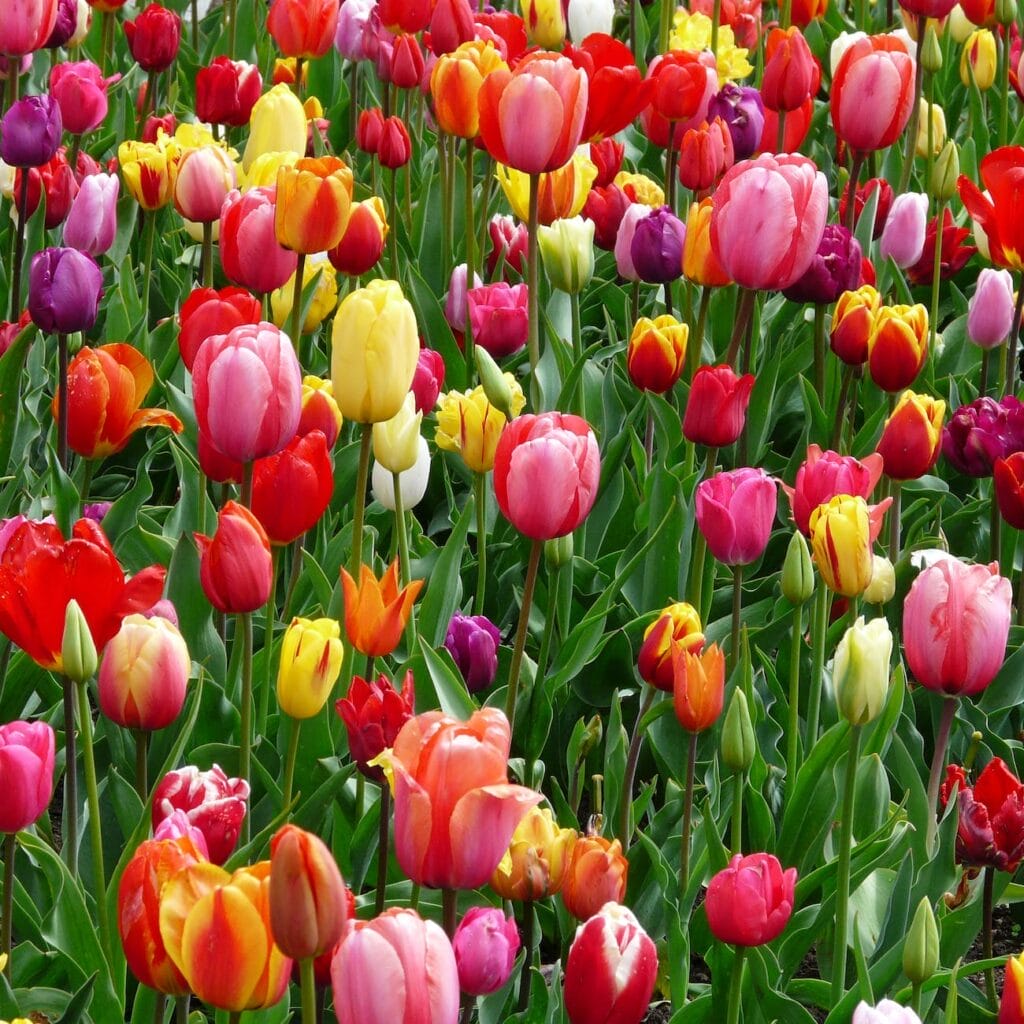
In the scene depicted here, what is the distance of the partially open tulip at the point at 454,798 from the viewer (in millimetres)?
1050

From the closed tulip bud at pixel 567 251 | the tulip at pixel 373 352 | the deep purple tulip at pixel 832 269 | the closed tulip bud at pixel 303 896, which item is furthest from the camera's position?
the closed tulip bud at pixel 567 251

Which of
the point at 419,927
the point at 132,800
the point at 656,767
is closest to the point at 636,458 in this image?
the point at 656,767

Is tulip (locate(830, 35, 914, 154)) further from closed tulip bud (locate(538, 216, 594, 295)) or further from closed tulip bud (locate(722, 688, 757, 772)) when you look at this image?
closed tulip bud (locate(722, 688, 757, 772))

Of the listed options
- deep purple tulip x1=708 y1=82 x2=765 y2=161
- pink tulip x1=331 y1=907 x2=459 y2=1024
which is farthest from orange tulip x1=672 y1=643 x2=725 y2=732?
deep purple tulip x1=708 y1=82 x2=765 y2=161

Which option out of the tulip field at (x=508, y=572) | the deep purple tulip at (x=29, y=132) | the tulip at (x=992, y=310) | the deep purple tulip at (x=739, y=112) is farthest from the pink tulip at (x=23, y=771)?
the deep purple tulip at (x=739, y=112)

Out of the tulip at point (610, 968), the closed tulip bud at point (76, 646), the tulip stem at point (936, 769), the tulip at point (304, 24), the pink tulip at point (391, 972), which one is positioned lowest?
the tulip stem at point (936, 769)

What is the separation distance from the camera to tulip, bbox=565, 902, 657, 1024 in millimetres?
1155

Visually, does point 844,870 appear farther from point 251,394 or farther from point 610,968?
point 251,394

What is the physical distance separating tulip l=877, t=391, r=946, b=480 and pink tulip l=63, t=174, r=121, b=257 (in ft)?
4.16

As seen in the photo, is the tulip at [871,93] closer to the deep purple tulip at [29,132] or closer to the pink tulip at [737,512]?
the pink tulip at [737,512]

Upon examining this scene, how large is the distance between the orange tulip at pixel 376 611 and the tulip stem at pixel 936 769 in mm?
581

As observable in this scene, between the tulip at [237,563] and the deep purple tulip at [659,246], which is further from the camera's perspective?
the deep purple tulip at [659,246]

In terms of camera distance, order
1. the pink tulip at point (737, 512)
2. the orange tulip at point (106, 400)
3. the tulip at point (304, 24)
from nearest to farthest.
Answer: the pink tulip at point (737, 512), the orange tulip at point (106, 400), the tulip at point (304, 24)

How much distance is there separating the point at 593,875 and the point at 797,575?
524mm
